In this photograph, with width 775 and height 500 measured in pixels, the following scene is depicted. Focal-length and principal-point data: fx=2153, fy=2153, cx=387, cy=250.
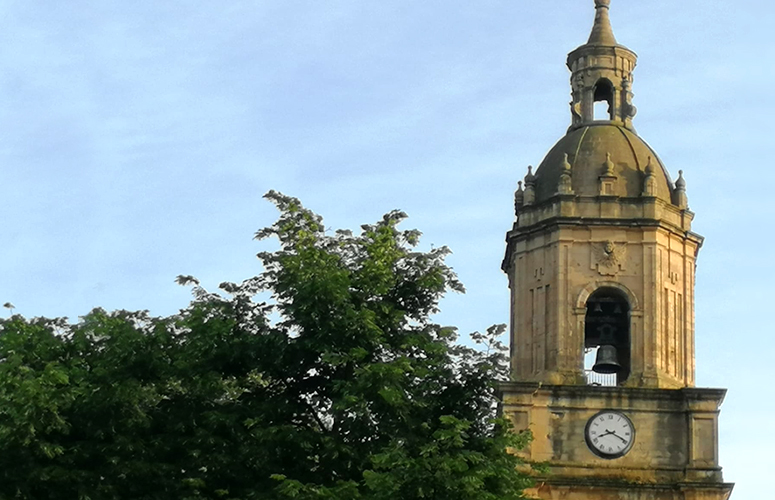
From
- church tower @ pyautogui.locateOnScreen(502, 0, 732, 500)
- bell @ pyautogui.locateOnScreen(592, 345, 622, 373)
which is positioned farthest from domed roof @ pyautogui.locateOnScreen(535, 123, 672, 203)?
bell @ pyautogui.locateOnScreen(592, 345, 622, 373)

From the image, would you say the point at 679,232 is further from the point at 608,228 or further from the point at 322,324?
the point at 322,324

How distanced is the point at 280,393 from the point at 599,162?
27.3 feet

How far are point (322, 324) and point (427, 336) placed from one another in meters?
1.92

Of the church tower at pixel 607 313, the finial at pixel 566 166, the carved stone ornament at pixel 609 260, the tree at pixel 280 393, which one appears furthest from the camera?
the finial at pixel 566 166

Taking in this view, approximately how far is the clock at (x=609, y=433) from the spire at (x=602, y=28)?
813cm

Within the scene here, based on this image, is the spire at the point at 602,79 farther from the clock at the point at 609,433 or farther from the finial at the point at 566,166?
the clock at the point at 609,433

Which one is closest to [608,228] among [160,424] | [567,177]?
[567,177]

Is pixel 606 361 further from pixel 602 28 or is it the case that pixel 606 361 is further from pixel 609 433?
pixel 602 28

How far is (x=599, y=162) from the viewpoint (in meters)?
42.1

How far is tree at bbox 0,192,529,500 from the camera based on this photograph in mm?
35750

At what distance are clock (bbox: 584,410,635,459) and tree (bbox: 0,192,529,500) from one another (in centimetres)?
231

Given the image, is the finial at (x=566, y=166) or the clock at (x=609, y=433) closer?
the clock at (x=609, y=433)

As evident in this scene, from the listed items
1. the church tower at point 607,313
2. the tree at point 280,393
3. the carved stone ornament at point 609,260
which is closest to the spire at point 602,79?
the church tower at point 607,313

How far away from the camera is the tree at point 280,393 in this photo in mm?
35750
